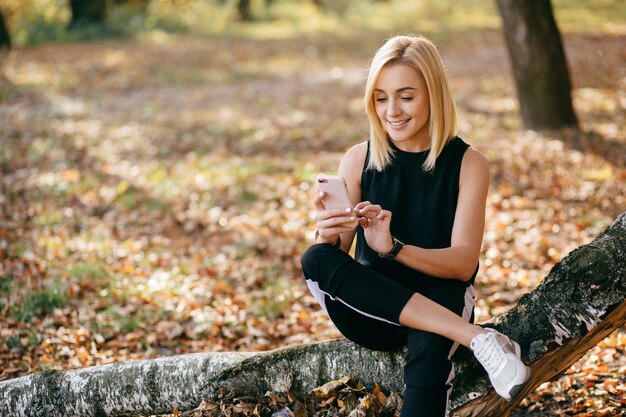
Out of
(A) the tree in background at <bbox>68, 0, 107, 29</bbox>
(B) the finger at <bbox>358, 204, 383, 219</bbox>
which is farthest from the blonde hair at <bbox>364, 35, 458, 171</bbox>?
(A) the tree in background at <bbox>68, 0, 107, 29</bbox>

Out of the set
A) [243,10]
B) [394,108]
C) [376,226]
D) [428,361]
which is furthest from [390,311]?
[243,10]

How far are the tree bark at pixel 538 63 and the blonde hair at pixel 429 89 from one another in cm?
572

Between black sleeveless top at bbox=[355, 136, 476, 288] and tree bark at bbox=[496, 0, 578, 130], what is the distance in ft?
18.9

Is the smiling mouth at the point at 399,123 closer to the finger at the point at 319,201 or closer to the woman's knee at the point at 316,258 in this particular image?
the finger at the point at 319,201

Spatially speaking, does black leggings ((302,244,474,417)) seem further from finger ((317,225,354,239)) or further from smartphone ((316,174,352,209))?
smartphone ((316,174,352,209))

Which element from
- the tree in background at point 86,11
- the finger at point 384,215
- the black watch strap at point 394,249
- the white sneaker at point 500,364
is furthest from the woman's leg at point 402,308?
the tree in background at point 86,11

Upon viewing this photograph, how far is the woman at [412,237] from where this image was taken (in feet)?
8.58

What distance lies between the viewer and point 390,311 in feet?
8.89

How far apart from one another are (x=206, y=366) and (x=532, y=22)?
22.1ft

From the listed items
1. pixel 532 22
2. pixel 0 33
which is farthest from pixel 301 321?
pixel 0 33

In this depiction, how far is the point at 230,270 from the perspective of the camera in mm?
5672

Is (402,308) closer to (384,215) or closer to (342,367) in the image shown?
(384,215)

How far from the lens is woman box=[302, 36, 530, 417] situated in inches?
103

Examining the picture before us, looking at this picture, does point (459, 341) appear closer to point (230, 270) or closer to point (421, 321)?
point (421, 321)
